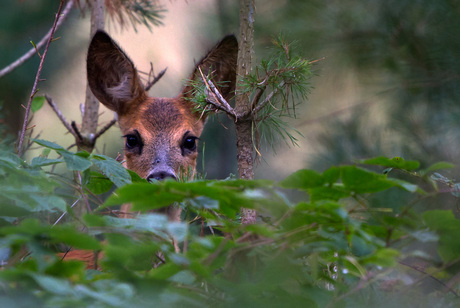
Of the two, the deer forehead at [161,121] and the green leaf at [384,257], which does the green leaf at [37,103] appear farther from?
the green leaf at [384,257]

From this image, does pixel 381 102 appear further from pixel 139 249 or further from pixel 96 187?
pixel 139 249

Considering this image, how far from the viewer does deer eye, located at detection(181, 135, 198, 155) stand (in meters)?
4.10

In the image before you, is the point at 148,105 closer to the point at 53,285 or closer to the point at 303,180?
the point at 303,180

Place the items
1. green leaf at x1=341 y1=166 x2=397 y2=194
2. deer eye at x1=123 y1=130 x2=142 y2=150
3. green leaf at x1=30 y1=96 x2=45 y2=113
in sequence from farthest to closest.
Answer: deer eye at x1=123 y1=130 x2=142 y2=150, green leaf at x1=30 y1=96 x2=45 y2=113, green leaf at x1=341 y1=166 x2=397 y2=194

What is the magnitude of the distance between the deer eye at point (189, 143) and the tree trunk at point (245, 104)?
1762mm

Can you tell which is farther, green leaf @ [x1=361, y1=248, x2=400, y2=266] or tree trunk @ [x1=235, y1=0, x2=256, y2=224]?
tree trunk @ [x1=235, y1=0, x2=256, y2=224]

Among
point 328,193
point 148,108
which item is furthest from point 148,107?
point 328,193

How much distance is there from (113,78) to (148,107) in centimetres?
35

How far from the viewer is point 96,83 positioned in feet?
14.2

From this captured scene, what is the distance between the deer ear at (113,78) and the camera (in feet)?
13.8

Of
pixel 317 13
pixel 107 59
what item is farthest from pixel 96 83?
pixel 317 13

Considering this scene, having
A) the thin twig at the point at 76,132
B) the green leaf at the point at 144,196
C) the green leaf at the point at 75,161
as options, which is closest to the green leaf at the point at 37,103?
the thin twig at the point at 76,132

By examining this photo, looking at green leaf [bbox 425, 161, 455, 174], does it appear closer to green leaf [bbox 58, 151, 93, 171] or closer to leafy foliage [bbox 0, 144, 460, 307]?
leafy foliage [bbox 0, 144, 460, 307]

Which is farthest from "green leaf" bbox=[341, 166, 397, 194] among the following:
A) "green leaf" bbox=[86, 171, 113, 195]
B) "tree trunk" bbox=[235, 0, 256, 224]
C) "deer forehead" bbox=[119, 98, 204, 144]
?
"deer forehead" bbox=[119, 98, 204, 144]
